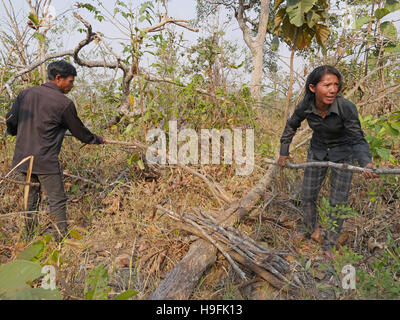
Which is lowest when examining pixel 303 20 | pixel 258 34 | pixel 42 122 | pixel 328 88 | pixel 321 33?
pixel 42 122

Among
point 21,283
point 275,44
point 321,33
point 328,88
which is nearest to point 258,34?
point 275,44

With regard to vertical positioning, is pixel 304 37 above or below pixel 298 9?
below

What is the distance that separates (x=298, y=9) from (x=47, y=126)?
125 inches

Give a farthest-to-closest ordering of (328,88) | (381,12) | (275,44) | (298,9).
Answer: (275,44) < (381,12) < (298,9) < (328,88)

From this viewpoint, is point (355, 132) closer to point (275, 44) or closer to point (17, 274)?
point (17, 274)

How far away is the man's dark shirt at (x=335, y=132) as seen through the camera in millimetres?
2273

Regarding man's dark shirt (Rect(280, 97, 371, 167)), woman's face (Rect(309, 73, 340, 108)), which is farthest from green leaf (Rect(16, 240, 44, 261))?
woman's face (Rect(309, 73, 340, 108))

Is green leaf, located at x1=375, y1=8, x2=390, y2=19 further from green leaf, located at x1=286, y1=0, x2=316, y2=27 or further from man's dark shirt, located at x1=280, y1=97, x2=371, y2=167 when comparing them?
man's dark shirt, located at x1=280, y1=97, x2=371, y2=167

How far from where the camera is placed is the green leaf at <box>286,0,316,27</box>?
3426 millimetres

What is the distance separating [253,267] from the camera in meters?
2.03

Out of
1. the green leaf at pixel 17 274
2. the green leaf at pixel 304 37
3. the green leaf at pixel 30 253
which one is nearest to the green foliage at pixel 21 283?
the green leaf at pixel 17 274

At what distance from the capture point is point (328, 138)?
2498 mm

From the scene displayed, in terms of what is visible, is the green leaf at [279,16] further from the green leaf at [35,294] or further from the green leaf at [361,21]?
the green leaf at [35,294]
